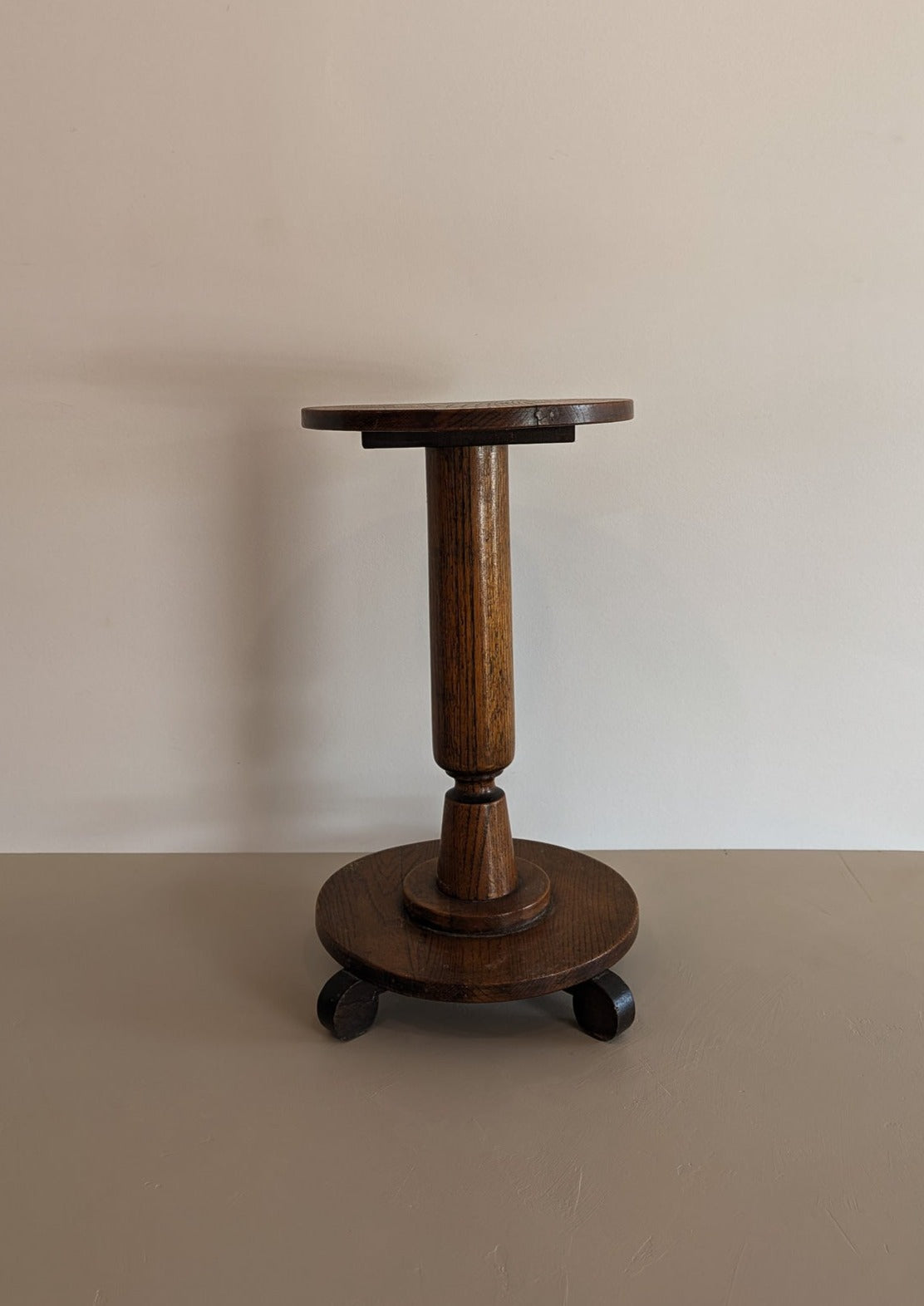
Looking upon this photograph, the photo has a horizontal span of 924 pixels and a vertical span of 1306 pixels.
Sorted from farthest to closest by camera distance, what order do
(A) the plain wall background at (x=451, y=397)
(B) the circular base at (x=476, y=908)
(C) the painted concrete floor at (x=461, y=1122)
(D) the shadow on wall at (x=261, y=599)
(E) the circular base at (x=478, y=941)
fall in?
1. (D) the shadow on wall at (x=261, y=599)
2. (A) the plain wall background at (x=451, y=397)
3. (B) the circular base at (x=476, y=908)
4. (E) the circular base at (x=478, y=941)
5. (C) the painted concrete floor at (x=461, y=1122)

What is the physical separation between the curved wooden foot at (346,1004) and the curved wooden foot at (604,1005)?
0.26 metres

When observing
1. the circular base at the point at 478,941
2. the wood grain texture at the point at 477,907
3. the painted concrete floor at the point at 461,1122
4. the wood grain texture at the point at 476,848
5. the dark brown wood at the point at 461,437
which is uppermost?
the dark brown wood at the point at 461,437

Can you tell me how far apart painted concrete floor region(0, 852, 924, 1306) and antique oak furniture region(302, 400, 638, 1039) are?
0.10 m

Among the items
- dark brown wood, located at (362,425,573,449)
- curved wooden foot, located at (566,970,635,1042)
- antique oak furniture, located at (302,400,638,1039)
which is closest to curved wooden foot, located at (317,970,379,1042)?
antique oak furniture, located at (302,400,638,1039)

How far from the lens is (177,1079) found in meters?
1.35

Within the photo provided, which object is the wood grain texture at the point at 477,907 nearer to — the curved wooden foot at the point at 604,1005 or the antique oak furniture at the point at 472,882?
the antique oak furniture at the point at 472,882

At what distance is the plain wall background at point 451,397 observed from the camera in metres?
1.72

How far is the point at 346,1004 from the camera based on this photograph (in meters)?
1.43

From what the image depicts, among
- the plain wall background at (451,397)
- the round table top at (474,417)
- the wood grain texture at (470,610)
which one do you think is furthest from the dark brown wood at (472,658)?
the plain wall background at (451,397)

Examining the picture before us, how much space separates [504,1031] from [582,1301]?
45 cm

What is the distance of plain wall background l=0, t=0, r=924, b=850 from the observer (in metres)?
1.72

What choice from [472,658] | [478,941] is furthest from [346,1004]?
[472,658]

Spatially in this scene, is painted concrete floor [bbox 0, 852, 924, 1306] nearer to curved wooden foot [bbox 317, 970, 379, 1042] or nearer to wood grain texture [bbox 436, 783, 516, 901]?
curved wooden foot [bbox 317, 970, 379, 1042]

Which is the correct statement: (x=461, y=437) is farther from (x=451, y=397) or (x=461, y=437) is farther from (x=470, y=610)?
(x=451, y=397)
